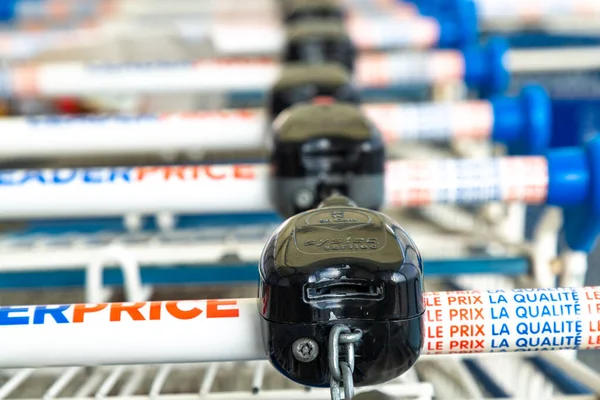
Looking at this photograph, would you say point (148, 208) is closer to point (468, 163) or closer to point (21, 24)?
point (468, 163)

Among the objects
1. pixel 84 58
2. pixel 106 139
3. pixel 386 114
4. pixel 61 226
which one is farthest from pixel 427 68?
pixel 84 58

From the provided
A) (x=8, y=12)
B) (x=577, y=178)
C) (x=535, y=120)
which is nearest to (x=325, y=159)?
(x=577, y=178)

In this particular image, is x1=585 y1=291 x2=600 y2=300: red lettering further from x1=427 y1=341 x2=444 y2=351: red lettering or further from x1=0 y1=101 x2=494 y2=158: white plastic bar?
x1=0 y1=101 x2=494 y2=158: white plastic bar

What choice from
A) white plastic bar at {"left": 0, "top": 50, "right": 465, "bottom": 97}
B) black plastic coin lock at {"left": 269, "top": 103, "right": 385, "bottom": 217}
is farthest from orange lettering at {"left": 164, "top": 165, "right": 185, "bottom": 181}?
white plastic bar at {"left": 0, "top": 50, "right": 465, "bottom": 97}

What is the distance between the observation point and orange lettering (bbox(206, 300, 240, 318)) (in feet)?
1.85

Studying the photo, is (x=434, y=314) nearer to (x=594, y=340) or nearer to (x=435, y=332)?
(x=435, y=332)

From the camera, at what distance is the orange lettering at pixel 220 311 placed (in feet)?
1.85

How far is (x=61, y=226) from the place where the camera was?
1432 mm

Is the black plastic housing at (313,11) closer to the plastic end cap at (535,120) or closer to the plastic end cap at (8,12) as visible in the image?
the plastic end cap at (535,120)

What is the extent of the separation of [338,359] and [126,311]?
6.9 inches

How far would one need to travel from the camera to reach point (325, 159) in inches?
27.7

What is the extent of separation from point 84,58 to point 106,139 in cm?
84

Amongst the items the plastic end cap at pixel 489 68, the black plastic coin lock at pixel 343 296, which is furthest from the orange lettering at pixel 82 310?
the plastic end cap at pixel 489 68

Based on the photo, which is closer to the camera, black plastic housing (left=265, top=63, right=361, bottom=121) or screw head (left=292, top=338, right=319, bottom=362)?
screw head (left=292, top=338, right=319, bottom=362)
